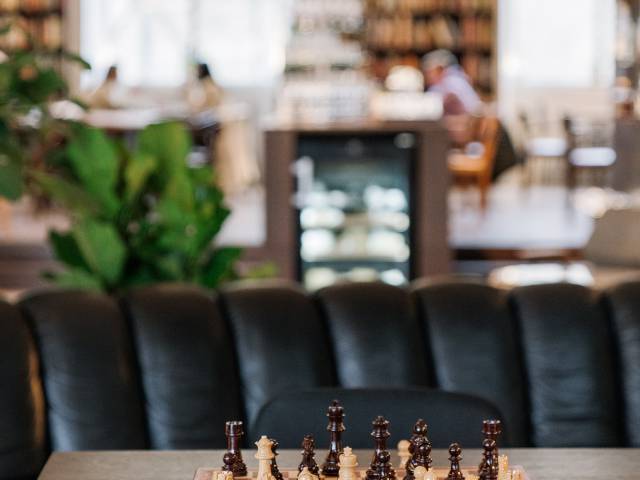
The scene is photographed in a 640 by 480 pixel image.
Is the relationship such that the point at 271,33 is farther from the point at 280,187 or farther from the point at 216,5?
the point at 280,187

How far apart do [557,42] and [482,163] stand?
419 cm

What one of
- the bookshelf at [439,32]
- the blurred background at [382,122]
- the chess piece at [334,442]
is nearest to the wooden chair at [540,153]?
the blurred background at [382,122]

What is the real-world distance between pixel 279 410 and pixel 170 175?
179 centimetres

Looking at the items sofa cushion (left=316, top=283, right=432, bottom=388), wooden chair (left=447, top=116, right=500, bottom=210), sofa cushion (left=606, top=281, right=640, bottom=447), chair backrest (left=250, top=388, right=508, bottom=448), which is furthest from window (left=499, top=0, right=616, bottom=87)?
chair backrest (left=250, top=388, right=508, bottom=448)

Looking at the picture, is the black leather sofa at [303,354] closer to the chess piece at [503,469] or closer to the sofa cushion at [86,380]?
the sofa cushion at [86,380]

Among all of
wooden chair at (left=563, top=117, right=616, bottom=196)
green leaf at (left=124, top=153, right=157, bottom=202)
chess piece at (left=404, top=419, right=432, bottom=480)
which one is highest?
green leaf at (left=124, top=153, right=157, bottom=202)

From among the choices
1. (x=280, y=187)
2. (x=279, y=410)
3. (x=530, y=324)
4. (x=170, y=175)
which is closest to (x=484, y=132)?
(x=280, y=187)

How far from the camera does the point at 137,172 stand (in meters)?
3.54

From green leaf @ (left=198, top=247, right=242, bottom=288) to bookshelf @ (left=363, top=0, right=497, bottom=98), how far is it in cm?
1027

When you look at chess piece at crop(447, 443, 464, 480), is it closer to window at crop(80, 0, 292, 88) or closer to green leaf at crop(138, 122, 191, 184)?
green leaf at crop(138, 122, 191, 184)

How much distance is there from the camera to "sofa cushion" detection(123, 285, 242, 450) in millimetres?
2461

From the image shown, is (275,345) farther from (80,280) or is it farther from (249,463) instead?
(80,280)

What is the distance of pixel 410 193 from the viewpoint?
23.1ft

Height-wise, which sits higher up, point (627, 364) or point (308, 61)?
point (308, 61)
